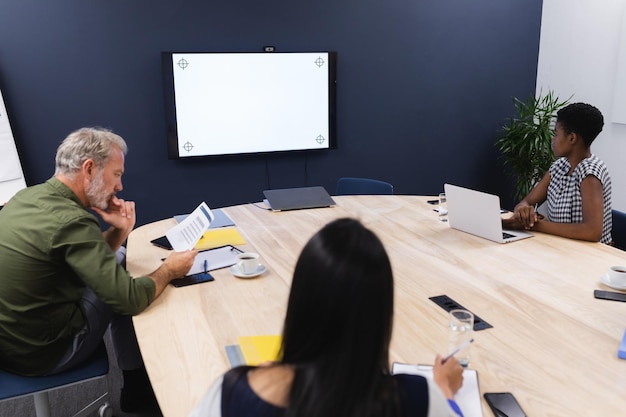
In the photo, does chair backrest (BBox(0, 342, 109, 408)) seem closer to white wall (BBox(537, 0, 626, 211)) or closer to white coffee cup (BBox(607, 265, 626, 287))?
white coffee cup (BBox(607, 265, 626, 287))

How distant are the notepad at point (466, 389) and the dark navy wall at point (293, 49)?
11.2ft

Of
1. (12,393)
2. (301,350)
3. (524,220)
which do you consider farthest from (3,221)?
(524,220)

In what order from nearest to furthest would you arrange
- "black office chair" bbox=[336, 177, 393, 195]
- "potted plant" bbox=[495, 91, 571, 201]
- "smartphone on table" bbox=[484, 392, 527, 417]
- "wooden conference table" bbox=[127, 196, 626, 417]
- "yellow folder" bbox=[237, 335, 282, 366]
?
"smartphone on table" bbox=[484, 392, 527, 417], "wooden conference table" bbox=[127, 196, 626, 417], "yellow folder" bbox=[237, 335, 282, 366], "black office chair" bbox=[336, 177, 393, 195], "potted plant" bbox=[495, 91, 571, 201]

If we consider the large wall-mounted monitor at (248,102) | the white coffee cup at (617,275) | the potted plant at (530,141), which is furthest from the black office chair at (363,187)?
the white coffee cup at (617,275)

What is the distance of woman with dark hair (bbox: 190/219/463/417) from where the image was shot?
878 mm

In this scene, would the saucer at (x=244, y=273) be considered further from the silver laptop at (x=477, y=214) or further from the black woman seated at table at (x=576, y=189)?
the black woman seated at table at (x=576, y=189)

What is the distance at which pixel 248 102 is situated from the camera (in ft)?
14.5

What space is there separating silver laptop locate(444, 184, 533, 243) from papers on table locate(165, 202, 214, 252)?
44.4 inches

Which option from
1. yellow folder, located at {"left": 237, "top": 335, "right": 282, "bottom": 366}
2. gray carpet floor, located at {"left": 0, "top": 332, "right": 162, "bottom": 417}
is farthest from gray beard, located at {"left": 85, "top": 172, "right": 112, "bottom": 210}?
gray carpet floor, located at {"left": 0, "top": 332, "right": 162, "bottom": 417}

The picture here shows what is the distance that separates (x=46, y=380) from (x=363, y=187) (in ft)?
8.19

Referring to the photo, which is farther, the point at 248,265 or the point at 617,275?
the point at 248,265

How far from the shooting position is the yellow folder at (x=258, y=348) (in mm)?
1469

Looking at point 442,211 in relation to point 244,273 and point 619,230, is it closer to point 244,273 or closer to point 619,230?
point 619,230

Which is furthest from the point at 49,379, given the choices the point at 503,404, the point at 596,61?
the point at 596,61
